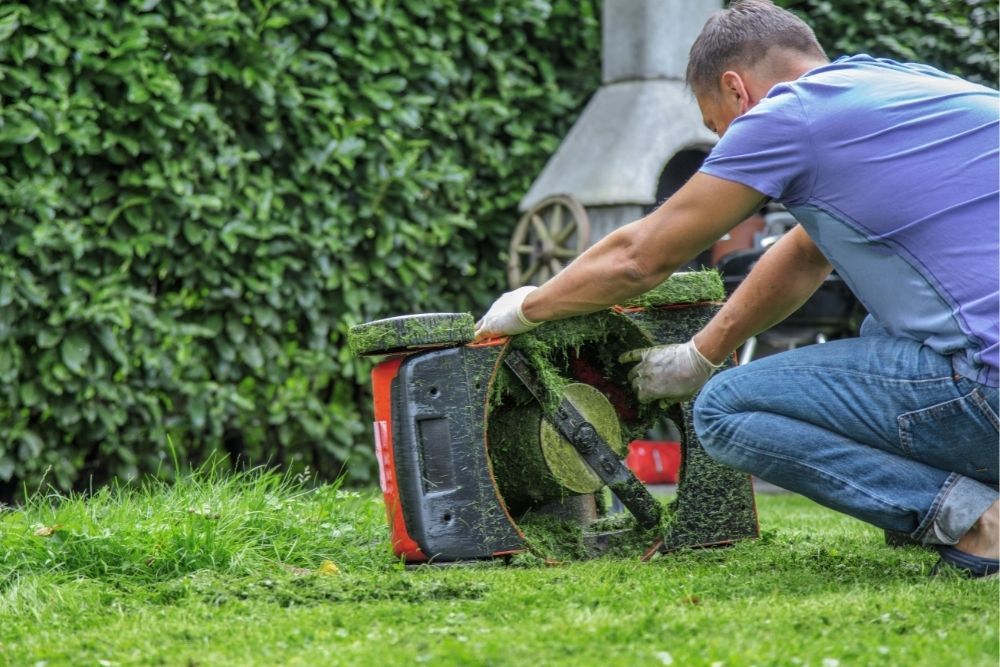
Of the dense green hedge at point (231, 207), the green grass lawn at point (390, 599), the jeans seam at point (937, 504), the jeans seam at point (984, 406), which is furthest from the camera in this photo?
the dense green hedge at point (231, 207)

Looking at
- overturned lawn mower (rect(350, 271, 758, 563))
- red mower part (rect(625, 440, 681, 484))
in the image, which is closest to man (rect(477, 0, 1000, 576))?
overturned lawn mower (rect(350, 271, 758, 563))

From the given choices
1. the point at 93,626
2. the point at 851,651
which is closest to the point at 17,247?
the point at 93,626

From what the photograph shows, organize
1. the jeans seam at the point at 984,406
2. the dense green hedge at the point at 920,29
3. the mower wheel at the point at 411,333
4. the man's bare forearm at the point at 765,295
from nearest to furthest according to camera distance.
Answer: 1. the jeans seam at the point at 984,406
2. the mower wheel at the point at 411,333
3. the man's bare forearm at the point at 765,295
4. the dense green hedge at the point at 920,29

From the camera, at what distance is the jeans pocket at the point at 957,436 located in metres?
2.50

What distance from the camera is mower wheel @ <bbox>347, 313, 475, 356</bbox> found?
9.14 feet

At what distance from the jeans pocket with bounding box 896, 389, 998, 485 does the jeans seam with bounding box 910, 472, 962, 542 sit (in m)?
0.02

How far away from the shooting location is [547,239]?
5.52 meters

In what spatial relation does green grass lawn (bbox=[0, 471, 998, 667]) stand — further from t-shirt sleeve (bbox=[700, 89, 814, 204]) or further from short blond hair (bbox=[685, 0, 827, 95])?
short blond hair (bbox=[685, 0, 827, 95])

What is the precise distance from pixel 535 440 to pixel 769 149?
91 cm

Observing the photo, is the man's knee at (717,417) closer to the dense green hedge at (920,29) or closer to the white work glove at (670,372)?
the white work glove at (670,372)

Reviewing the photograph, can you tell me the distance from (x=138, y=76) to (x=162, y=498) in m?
1.85

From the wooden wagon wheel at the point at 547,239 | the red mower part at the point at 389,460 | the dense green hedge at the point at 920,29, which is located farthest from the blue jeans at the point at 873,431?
the dense green hedge at the point at 920,29

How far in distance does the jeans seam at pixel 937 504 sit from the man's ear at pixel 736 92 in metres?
0.93

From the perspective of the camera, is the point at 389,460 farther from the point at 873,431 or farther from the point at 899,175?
the point at 899,175
